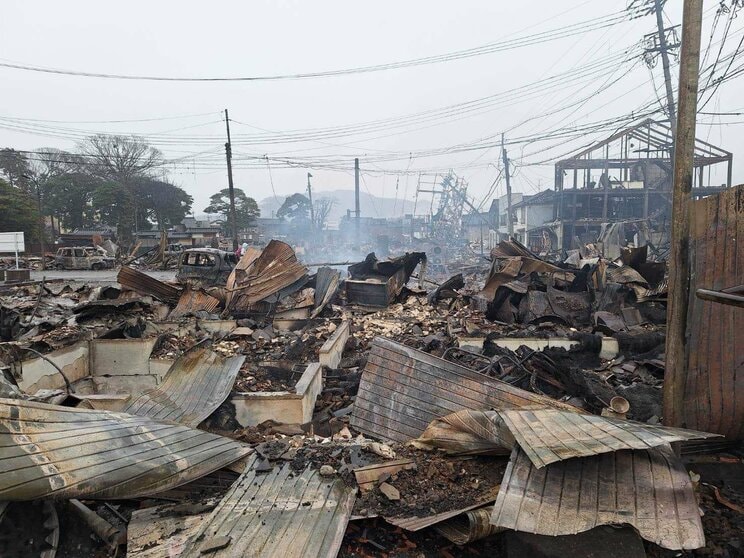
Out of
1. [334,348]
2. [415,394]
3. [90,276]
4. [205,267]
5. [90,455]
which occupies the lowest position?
[334,348]

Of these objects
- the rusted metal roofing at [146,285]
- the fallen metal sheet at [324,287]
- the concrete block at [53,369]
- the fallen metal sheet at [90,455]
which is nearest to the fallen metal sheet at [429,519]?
the fallen metal sheet at [90,455]

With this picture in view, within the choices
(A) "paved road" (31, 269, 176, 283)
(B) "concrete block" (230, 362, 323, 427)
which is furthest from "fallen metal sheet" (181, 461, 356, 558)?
(A) "paved road" (31, 269, 176, 283)

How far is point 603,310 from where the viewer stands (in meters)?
9.23

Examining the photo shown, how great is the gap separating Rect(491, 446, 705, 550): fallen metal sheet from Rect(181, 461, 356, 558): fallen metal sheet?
1.00 meters

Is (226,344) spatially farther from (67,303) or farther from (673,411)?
(673,411)

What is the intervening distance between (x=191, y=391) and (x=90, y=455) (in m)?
2.69

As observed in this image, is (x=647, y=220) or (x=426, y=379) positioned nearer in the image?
(x=426, y=379)

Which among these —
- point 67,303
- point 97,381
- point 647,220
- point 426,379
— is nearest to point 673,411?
point 426,379

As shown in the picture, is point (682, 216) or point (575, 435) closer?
point (575, 435)

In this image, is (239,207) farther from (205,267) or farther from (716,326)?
(716,326)

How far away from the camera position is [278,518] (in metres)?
2.71

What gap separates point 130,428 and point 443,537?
7.55 feet

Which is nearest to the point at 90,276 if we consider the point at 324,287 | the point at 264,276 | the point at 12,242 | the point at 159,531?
the point at 12,242

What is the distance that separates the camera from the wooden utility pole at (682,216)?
345 cm
